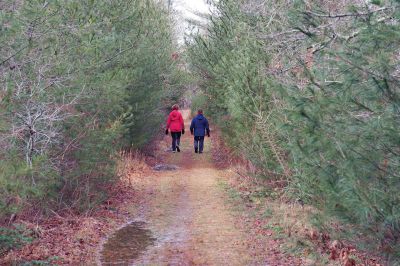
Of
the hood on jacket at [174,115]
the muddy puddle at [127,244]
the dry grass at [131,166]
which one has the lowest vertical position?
the muddy puddle at [127,244]

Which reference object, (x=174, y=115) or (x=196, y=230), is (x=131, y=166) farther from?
(x=196, y=230)

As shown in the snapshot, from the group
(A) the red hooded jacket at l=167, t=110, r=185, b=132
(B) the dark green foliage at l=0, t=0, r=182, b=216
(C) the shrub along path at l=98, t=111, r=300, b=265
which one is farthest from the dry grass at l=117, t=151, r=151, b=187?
(A) the red hooded jacket at l=167, t=110, r=185, b=132

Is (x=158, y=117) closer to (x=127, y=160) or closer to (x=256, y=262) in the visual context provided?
(x=127, y=160)

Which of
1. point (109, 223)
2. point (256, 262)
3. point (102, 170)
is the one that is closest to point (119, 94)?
point (102, 170)

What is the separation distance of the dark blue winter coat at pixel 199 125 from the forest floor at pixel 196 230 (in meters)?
6.40

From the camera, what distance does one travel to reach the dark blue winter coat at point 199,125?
21.2 meters

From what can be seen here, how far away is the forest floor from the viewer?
741 cm

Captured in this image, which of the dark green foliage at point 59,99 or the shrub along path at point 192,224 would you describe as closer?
the dark green foliage at point 59,99

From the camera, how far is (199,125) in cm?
2127

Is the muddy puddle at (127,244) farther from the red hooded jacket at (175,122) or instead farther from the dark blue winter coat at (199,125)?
the dark blue winter coat at (199,125)

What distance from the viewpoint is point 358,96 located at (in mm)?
4734

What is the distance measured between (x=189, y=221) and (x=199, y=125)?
11336 millimetres

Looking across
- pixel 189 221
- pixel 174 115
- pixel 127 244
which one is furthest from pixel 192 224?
pixel 174 115

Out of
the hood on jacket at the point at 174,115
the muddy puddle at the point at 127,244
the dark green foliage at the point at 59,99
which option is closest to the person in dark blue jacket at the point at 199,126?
the hood on jacket at the point at 174,115
